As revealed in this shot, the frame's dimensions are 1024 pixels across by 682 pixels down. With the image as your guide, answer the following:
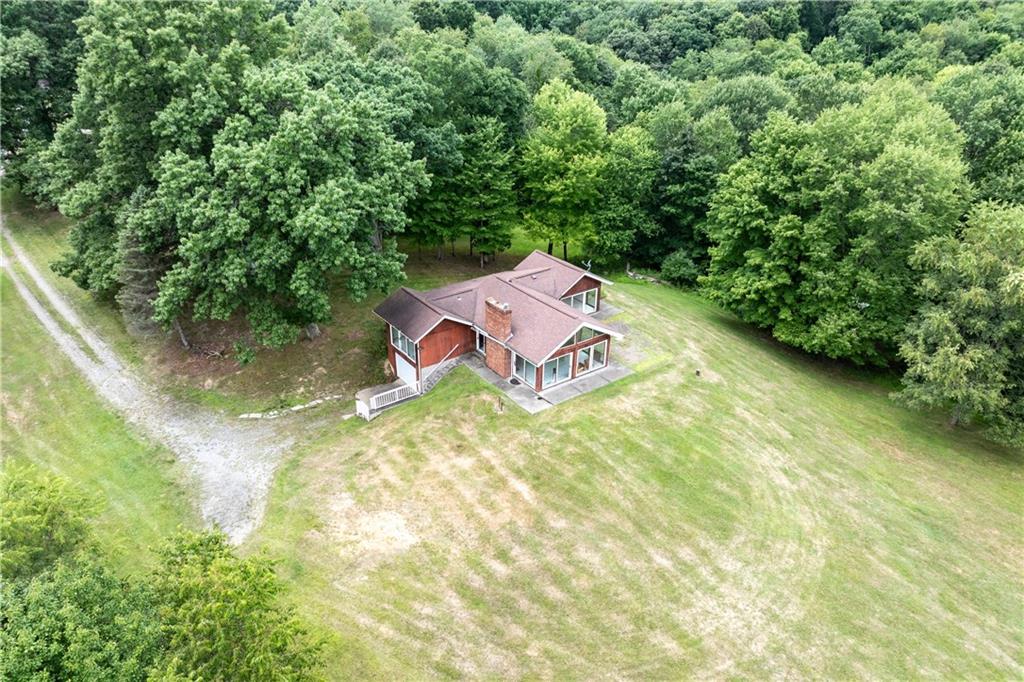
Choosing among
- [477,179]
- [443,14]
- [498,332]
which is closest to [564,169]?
[477,179]

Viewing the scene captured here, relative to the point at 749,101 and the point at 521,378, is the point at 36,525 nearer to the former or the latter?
the point at 521,378

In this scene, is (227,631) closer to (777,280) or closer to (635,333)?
(635,333)

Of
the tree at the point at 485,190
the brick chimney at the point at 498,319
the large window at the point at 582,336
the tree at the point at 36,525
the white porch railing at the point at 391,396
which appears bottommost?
the white porch railing at the point at 391,396

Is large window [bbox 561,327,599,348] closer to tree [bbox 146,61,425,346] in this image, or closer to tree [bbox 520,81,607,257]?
tree [bbox 146,61,425,346]

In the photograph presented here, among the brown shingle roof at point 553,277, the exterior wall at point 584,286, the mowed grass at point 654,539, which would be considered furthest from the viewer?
the exterior wall at point 584,286

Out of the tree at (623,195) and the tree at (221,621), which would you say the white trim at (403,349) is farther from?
the tree at (623,195)

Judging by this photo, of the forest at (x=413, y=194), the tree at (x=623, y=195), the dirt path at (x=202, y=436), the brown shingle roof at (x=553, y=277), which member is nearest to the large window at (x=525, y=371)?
the brown shingle roof at (x=553, y=277)
